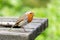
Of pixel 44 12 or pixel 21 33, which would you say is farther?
pixel 44 12

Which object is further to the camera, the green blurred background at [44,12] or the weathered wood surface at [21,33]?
the green blurred background at [44,12]

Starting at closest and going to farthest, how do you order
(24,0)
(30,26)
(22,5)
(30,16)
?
(30,16), (30,26), (22,5), (24,0)

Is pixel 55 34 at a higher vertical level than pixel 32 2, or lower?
lower

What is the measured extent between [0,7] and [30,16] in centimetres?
197

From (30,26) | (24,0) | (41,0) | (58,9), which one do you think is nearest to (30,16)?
(30,26)

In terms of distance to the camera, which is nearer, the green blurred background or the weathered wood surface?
the weathered wood surface

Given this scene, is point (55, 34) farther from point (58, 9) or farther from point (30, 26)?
point (30, 26)

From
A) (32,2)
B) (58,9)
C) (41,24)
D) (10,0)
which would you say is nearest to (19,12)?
(10,0)

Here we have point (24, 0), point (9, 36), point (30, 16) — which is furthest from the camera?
point (24, 0)

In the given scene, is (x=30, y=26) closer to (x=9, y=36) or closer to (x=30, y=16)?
(x=30, y=16)

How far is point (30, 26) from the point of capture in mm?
2441

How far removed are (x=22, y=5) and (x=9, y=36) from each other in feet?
7.45

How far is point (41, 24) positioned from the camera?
256 centimetres

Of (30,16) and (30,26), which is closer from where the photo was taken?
(30,16)
